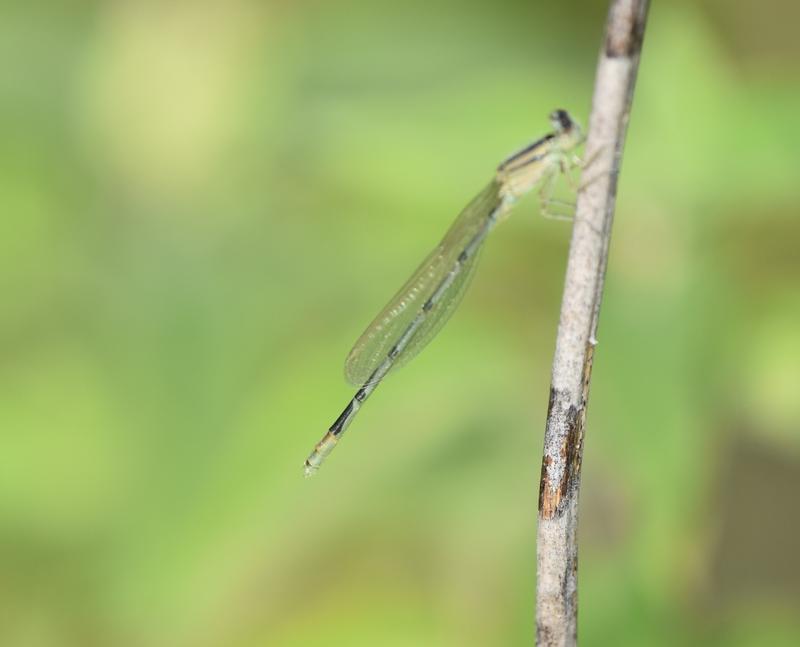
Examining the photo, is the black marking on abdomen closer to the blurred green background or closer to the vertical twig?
the blurred green background

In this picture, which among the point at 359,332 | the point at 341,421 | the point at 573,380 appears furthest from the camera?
the point at 359,332

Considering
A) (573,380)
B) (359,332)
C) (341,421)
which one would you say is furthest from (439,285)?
(573,380)

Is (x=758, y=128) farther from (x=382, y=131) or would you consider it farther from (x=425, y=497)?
(x=425, y=497)

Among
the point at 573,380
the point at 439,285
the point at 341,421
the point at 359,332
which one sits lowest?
the point at 341,421

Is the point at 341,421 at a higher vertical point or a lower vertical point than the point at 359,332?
lower

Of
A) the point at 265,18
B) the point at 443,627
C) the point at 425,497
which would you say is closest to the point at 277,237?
the point at 265,18

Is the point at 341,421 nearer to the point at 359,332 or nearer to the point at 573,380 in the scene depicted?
the point at 359,332

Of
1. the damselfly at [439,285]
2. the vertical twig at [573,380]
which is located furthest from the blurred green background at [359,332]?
the vertical twig at [573,380]
